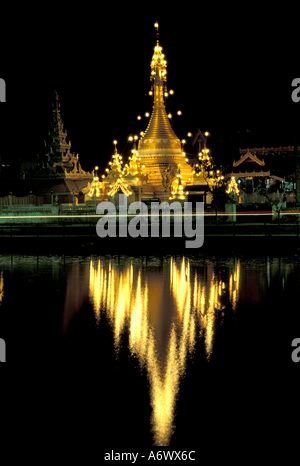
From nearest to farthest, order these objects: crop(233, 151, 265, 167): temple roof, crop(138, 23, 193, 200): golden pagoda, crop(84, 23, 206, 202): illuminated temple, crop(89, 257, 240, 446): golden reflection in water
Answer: crop(89, 257, 240, 446): golden reflection in water, crop(84, 23, 206, 202): illuminated temple, crop(138, 23, 193, 200): golden pagoda, crop(233, 151, 265, 167): temple roof

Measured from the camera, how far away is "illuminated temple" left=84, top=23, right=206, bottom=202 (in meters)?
45.8

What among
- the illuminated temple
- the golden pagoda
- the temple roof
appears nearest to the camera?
the illuminated temple

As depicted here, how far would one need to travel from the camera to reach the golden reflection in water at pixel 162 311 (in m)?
8.66

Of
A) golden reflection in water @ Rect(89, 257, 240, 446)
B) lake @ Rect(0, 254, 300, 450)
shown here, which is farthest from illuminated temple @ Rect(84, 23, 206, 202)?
lake @ Rect(0, 254, 300, 450)

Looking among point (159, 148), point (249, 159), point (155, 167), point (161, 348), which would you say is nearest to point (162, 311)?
point (161, 348)

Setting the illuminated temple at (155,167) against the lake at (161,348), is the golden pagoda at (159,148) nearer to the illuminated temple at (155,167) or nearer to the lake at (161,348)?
the illuminated temple at (155,167)

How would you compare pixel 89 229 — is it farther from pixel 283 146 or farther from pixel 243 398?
pixel 283 146

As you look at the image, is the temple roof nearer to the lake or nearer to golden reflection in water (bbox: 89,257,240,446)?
golden reflection in water (bbox: 89,257,240,446)

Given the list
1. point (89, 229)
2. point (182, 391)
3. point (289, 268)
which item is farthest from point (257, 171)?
point (182, 391)

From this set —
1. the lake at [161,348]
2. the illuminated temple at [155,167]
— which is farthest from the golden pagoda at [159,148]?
the lake at [161,348]

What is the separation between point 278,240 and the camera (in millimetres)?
27219

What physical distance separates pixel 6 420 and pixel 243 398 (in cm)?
312

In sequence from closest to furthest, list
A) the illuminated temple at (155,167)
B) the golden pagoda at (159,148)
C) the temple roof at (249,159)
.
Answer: the illuminated temple at (155,167)
the golden pagoda at (159,148)
the temple roof at (249,159)

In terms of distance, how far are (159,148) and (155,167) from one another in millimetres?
1787
